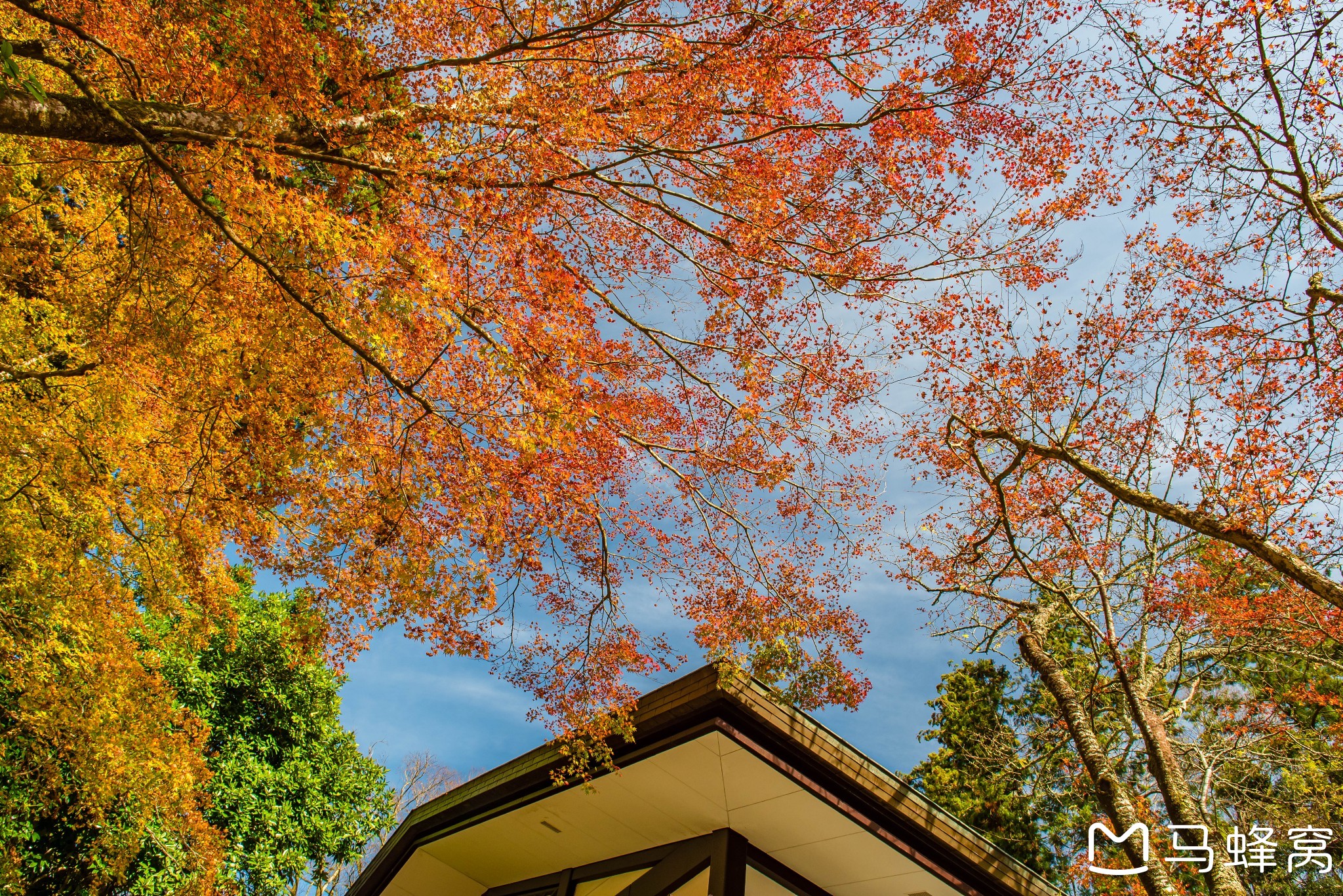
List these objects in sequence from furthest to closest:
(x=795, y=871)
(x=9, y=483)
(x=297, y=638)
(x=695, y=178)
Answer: (x=9, y=483) < (x=695, y=178) < (x=297, y=638) < (x=795, y=871)

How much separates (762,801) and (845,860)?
3.33 ft

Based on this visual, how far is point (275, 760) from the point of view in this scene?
15.4 m

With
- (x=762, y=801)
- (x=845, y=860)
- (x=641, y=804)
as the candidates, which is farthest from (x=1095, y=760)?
(x=641, y=804)

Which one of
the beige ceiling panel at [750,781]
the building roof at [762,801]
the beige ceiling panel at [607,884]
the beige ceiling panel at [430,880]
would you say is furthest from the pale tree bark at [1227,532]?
the beige ceiling panel at [430,880]

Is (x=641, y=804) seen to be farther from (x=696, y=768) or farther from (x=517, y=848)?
(x=517, y=848)

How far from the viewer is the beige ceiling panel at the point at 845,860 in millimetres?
5566

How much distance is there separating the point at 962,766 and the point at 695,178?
62.4 feet

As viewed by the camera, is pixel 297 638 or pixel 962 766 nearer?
pixel 297 638

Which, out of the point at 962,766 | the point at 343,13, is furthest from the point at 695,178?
the point at 962,766

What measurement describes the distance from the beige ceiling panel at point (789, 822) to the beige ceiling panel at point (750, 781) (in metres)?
0.07

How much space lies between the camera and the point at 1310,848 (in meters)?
12.3

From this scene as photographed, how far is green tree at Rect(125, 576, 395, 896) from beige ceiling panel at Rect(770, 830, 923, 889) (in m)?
10.8

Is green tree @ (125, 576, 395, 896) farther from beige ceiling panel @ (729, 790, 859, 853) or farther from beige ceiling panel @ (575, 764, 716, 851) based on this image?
beige ceiling panel @ (729, 790, 859, 853)

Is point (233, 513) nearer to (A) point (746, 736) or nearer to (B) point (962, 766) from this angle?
(A) point (746, 736)
